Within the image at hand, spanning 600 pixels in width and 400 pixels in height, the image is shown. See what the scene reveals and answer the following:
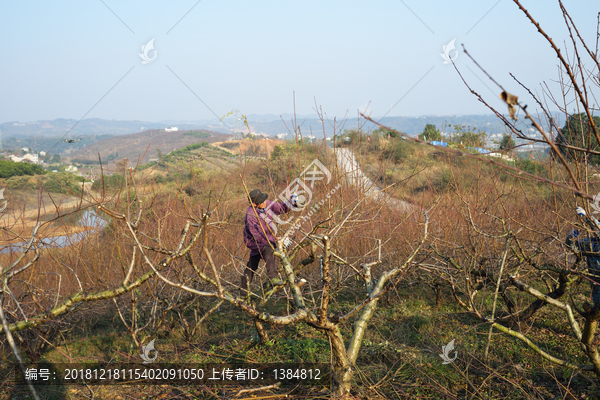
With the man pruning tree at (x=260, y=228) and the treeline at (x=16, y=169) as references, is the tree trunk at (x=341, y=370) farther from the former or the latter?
the treeline at (x=16, y=169)

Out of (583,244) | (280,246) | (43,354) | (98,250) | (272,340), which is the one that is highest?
(280,246)

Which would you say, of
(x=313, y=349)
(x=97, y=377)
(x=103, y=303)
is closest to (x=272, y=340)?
(x=313, y=349)

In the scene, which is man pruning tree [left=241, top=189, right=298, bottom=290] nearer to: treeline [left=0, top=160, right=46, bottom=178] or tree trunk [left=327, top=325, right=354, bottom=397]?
tree trunk [left=327, top=325, right=354, bottom=397]

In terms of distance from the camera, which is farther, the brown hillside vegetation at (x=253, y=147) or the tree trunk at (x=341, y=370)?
the brown hillside vegetation at (x=253, y=147)

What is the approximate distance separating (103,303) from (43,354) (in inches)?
34.0

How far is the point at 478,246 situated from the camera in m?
4.20

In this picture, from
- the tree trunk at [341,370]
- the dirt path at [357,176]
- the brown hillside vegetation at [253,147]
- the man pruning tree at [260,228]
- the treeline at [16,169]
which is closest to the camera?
the tree trunk at [341,370]

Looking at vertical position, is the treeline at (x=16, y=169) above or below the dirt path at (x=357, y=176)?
below

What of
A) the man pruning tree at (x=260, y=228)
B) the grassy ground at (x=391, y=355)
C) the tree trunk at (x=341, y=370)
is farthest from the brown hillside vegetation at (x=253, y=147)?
the grassy ground at (x=391, y=355)

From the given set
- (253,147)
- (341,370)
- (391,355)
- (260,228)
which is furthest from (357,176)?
(341,370)

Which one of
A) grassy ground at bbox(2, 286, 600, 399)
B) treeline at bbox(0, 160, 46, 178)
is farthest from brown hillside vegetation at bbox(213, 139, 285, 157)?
treeline at bbox(0, 160, 46, 178)

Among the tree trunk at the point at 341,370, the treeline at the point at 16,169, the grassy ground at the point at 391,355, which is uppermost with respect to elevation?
the treeline at the point at 16,169

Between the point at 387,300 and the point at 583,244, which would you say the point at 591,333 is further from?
the point at 387,300

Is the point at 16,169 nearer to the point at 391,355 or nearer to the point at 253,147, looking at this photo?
the point at 253,147
